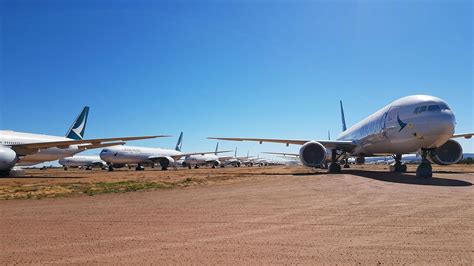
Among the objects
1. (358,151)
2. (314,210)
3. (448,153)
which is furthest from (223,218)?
(358,151)

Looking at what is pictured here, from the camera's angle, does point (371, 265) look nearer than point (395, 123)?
Yes

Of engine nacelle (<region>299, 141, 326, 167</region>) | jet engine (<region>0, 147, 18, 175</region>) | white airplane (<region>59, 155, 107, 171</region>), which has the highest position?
engine nacelle (<region>299, 141, 326, 167</region>)

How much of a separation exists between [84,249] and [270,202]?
5030 millimetres

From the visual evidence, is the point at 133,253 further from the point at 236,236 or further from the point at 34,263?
the point at 236,236

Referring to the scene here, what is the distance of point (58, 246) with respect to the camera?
4340 millimetres

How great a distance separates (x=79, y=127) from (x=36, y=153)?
10.1m

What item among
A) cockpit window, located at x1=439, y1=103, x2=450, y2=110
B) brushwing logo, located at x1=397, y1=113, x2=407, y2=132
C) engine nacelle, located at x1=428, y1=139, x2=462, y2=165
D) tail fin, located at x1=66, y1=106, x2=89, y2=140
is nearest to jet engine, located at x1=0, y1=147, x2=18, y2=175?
tail fin, located at x1=66, y1=106, x2=89, y2=140

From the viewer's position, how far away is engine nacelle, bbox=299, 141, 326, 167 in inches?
855

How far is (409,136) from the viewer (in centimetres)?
1636

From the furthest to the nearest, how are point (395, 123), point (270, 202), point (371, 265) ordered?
point (395, 123), point (270, 202), point (371, 265)

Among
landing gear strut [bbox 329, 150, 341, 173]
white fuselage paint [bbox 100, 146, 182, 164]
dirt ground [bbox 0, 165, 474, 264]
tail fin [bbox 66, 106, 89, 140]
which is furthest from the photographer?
white fuselage paint [bbox 100, 146, 182, 164]

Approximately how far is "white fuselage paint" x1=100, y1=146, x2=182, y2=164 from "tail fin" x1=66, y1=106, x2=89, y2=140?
9168 mm

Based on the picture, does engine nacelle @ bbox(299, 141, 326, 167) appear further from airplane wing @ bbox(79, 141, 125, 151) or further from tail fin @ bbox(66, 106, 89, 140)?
tail fin @ bbox(66, 106, 89, 140)

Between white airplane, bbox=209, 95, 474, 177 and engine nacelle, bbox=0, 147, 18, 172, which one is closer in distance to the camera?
white airplane, bbox=209, 95, 474, 177
